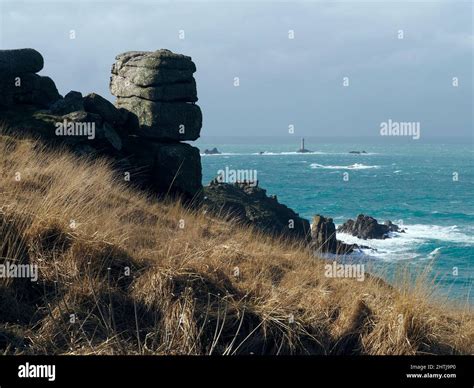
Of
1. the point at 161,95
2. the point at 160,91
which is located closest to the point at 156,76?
the point at 160,91

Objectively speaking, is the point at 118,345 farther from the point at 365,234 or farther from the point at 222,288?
the point at 365,234

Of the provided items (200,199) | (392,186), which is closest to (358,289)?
(200,199)

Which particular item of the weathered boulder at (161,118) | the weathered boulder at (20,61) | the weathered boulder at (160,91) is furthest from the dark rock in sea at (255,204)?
the weathered boulder at (20,61)

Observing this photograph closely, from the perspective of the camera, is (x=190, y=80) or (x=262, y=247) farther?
(x=190, y=80)

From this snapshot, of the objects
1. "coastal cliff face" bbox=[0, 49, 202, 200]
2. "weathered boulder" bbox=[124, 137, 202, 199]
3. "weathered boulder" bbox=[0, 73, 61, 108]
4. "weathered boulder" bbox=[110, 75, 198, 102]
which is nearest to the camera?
"coastal cliff face" bbox=[0, 49, 202, 200]

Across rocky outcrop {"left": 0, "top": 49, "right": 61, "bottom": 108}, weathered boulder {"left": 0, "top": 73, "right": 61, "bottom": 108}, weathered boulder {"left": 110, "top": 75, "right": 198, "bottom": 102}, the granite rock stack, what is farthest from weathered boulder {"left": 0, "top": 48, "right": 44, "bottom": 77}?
the granite rock stack

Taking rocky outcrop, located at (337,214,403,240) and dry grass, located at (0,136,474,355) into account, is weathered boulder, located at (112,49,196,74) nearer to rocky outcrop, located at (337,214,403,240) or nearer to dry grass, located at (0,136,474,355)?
dry grass, located at (0,136,474,355)

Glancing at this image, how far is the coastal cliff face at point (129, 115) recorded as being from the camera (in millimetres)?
18312

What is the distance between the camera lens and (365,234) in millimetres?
63000

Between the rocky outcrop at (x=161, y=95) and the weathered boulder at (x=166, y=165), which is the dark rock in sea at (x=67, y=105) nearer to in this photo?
the weathered boulder at (x=166, y=165)

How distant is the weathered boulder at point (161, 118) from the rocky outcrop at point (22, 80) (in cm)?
327

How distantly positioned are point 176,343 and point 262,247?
15.9 ft

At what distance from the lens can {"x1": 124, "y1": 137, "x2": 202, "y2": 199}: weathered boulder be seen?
2068cm

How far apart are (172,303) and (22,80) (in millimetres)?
15099
